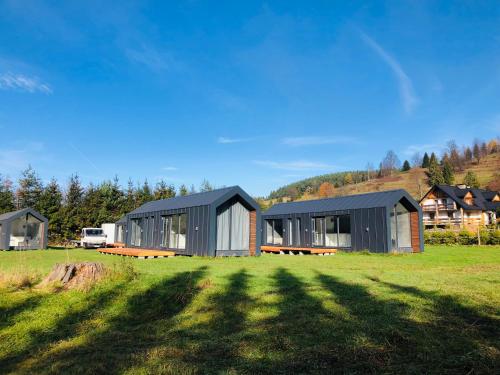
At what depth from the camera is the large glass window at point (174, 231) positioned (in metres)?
20.8

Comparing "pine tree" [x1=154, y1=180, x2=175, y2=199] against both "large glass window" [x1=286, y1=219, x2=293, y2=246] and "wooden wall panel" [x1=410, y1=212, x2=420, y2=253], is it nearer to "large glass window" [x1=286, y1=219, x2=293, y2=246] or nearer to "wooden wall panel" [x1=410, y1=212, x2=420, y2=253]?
"large glass window" [x1=286, y1=219, x2=293, y2=246]

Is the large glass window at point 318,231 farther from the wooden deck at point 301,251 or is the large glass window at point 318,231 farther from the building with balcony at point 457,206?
the building with balcony at point 457,206

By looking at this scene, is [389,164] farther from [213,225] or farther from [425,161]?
[213,225]

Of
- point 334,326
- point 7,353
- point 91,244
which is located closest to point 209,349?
point 334,326

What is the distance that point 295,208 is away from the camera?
90.1ft

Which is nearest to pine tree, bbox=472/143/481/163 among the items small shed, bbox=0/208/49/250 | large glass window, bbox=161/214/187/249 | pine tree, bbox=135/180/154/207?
pine tree, bbox=135/180/154/207

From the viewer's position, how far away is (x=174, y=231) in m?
21.7

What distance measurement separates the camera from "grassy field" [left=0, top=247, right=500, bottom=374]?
162 inches

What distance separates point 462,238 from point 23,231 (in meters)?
Answer: 33.3

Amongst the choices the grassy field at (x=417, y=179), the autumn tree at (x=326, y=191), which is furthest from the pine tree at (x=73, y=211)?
the autumn tree at (x=326, y=191)

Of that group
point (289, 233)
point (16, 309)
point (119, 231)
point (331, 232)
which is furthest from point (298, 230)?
point (16, 309)

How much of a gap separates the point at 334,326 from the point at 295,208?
22170mm

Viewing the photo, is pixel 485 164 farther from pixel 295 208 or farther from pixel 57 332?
pixel 57 332

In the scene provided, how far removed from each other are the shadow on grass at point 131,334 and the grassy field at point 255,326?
0.02 meters
